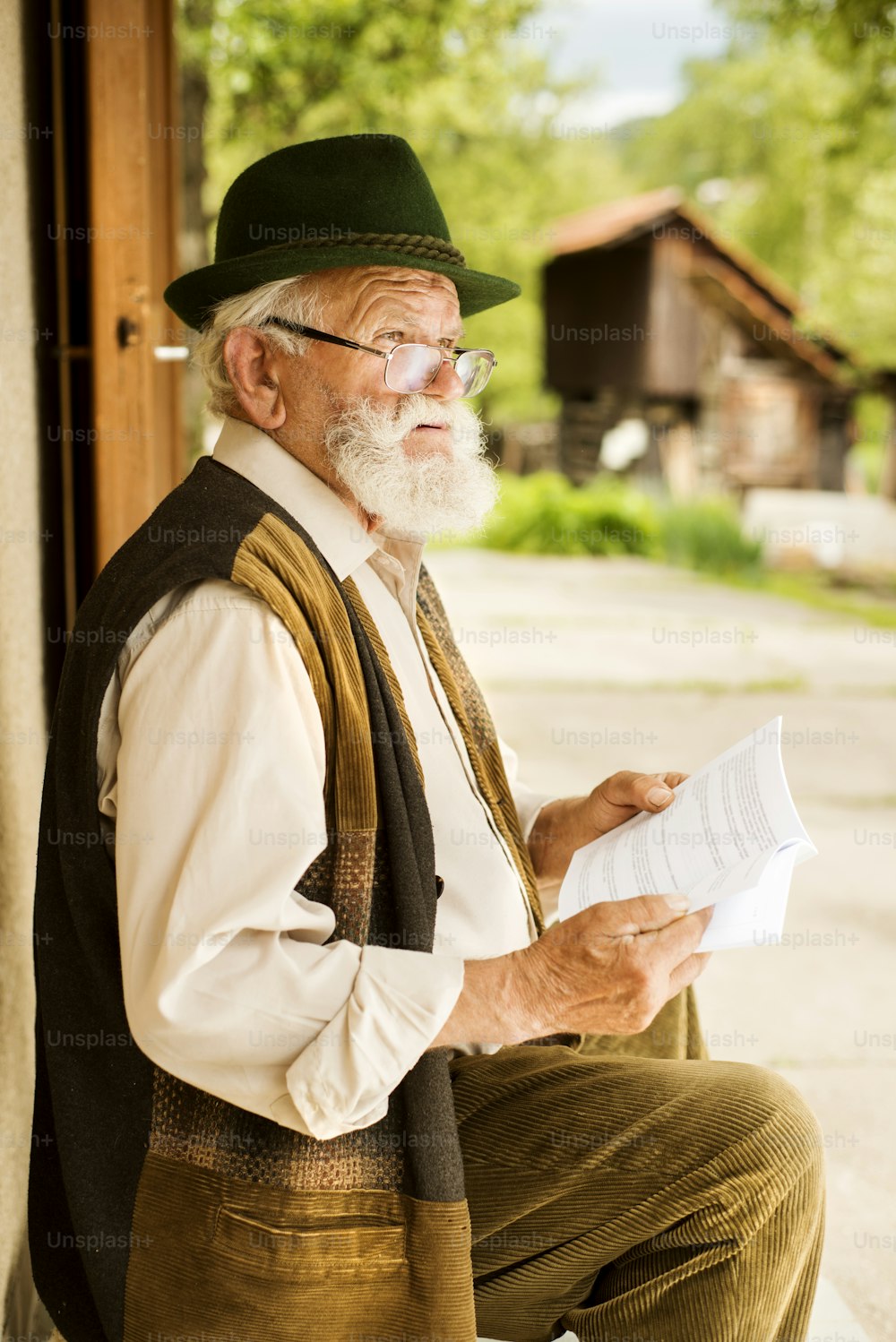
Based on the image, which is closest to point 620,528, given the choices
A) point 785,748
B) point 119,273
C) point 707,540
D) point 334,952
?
point 707,540

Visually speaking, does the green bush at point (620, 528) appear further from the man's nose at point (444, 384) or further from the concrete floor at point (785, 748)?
the man's nose at point (444, 384)

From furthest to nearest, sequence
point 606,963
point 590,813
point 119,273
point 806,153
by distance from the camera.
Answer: point 806,153 < point 119,273 < point 590,813 < point 606,963

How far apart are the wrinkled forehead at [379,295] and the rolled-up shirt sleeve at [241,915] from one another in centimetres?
66

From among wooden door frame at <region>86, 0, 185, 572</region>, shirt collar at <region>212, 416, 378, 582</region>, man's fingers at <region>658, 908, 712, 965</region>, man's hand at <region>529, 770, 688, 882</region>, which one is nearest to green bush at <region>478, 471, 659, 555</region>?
wooden door frame at <region>86, 0, 185, 572</region>

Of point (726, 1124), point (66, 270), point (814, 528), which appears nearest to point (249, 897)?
point (726, 1124)

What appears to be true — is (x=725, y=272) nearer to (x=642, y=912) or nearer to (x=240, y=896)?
(x=642, y=912)

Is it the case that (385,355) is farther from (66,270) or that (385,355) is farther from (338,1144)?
(338,1144)

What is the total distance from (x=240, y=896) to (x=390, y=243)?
1.04 meters

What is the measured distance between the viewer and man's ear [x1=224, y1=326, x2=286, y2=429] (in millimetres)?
1971

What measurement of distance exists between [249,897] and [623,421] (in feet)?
78.4

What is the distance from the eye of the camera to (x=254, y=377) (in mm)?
1990

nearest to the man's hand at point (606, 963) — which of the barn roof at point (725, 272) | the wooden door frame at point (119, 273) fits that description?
the wooden door frame at point (119, 273)

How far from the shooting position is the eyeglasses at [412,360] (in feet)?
6.54

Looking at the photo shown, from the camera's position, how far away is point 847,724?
8117 millimetres
